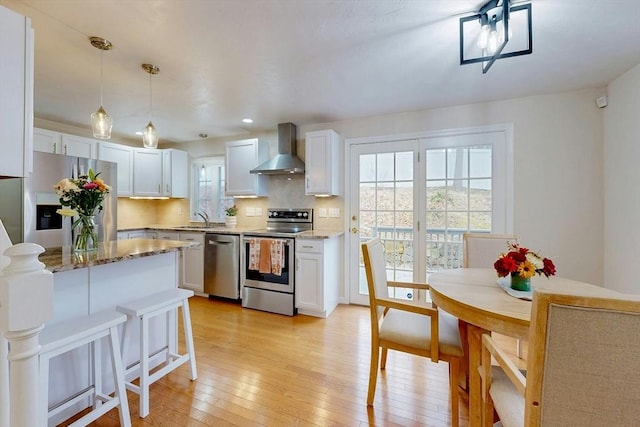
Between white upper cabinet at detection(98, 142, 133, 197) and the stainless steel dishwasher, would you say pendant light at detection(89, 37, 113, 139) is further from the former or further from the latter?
white upper cabinet at detection(98, 142, 133, 197)

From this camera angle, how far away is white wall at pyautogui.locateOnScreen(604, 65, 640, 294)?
2.18m

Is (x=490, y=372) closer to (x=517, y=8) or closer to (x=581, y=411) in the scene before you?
(x=581, y=411)

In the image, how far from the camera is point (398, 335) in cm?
160

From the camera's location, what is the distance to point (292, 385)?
188cm

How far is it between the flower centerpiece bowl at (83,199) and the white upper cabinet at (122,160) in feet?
8.11

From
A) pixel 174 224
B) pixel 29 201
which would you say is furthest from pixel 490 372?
pixel 174 224

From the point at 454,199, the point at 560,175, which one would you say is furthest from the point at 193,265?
the point at 560,175

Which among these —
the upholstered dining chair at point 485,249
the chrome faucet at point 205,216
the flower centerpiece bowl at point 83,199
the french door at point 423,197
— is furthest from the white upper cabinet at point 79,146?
the upholstered dining chair at point 485,249

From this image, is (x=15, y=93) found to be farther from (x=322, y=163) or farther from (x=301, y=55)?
(x=322, y=163)

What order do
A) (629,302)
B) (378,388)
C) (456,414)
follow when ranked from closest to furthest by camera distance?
(629,302)
(456,414)
(378,388)

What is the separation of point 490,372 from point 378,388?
0.90 m

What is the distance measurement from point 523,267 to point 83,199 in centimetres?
269

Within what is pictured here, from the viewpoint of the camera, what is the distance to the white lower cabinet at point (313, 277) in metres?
3.04

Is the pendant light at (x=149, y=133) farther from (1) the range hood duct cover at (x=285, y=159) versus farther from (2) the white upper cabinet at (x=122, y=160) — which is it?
(2) the white upper cabinet at (x=122, y=160)
